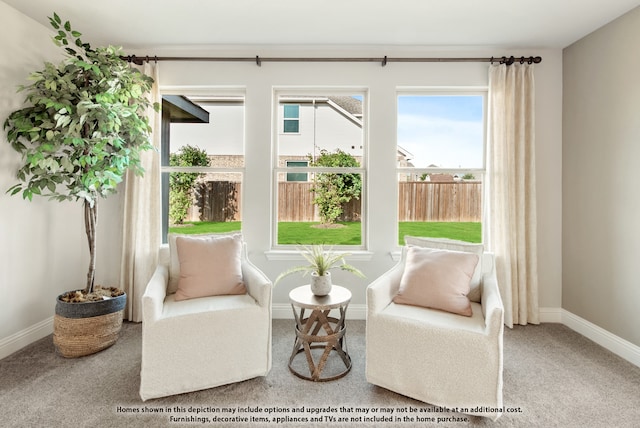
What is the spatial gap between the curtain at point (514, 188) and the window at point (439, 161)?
26 cm

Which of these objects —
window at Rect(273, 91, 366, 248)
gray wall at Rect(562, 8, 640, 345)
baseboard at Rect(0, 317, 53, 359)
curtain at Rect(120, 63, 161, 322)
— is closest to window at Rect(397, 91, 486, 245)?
window at Rect(273, 91, 366, 248)

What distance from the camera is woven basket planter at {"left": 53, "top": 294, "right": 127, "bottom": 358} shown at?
7.73 feet

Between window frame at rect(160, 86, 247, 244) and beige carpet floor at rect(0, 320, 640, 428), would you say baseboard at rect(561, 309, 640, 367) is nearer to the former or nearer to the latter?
beige carpet floor at rect(0, 320, 640, 428)

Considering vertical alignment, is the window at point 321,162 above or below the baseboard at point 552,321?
above

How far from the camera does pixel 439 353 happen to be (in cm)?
182

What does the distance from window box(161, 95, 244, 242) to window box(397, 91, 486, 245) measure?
5.37 feet

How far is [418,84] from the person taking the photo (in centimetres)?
318

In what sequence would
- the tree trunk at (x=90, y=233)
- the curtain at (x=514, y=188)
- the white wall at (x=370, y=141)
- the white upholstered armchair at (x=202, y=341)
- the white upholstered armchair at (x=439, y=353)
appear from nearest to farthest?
the white upholstered armchair at (x=439, y=353) < the white upholstered armchair at (x=202, y=341) < the tree trunk at (x=90, y=233) < the curtain at (x=514, y=188) < the white wall at (x=370, y=141)

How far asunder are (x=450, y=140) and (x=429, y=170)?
37 centimetres

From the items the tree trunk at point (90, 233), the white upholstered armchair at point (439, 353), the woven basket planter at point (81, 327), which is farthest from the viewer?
the tree trunk at point (90, 233)

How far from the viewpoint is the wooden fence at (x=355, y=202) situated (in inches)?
130

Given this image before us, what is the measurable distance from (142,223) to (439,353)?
8.68 feet

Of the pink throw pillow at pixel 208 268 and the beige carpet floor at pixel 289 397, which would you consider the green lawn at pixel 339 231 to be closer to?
the pink throw pillow at pixel 208 268

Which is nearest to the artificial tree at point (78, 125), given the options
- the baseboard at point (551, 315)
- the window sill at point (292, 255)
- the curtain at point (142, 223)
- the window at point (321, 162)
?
the curtain at point (142, 223)
